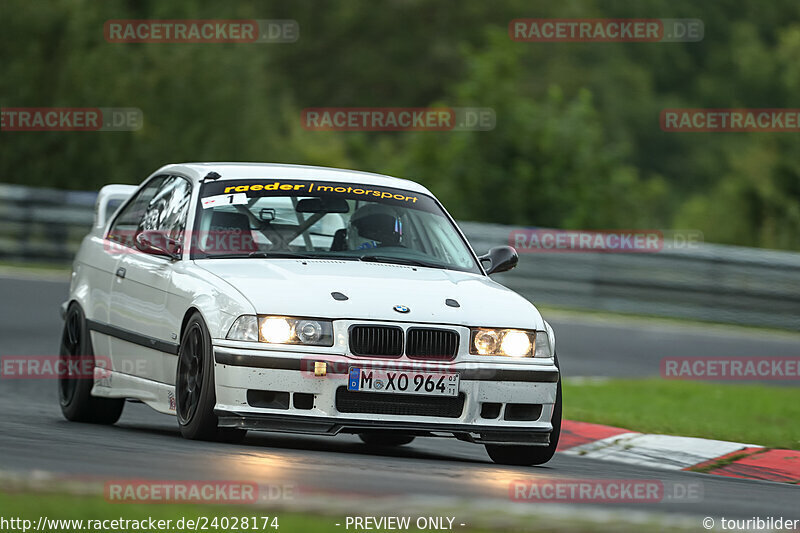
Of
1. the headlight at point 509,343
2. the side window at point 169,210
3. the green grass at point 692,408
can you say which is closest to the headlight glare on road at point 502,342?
the headlight at point 509,343

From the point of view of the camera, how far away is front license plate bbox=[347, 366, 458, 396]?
328 inches

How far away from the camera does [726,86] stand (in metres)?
60.8

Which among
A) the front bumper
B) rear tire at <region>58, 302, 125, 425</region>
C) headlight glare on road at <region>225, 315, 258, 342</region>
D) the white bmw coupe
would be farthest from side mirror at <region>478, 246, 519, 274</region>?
rear tire at <region>58, 302, 125, 425</region>

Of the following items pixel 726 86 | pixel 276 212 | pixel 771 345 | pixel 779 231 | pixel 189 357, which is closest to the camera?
pixel 189 357

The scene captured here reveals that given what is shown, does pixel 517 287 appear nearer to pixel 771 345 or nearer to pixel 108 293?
pixel 771 345

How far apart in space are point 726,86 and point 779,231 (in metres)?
31.0

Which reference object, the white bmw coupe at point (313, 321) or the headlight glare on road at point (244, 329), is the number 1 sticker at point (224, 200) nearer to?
the white bmw coupe at point (313, 321)

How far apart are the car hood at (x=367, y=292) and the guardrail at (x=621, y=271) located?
48.9 feet

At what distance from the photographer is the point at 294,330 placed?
330 inches

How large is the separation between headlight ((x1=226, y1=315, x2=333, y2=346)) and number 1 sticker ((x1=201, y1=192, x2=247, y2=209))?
53.6 inches

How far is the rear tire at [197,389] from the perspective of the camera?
27.8 ft

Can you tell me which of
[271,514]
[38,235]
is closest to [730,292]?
[38,235]

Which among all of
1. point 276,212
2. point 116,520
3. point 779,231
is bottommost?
point 116,520

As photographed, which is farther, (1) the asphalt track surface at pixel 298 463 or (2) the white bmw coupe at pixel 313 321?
A: (2) the white bmw coupe at pixel 313 321
